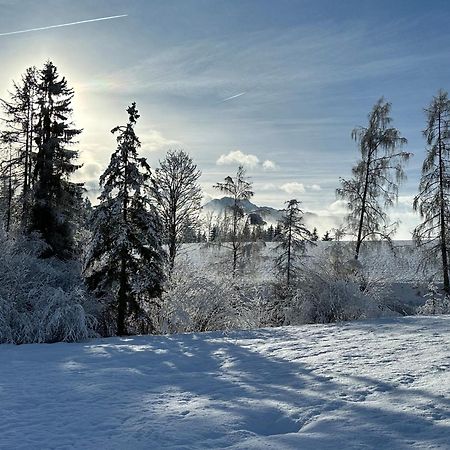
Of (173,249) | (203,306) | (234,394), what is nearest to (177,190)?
(173,249)

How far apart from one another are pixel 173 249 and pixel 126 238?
8563mm

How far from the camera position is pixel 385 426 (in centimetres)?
379

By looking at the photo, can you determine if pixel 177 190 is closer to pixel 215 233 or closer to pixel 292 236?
pixel 292 236

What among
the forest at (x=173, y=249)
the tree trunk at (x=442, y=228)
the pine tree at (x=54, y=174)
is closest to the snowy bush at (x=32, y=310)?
the forest at (x=173, y=249)

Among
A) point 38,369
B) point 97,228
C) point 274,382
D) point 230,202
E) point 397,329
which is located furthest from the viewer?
point 230,202

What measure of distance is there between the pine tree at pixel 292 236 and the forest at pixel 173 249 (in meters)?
0.05

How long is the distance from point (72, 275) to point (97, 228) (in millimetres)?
3342

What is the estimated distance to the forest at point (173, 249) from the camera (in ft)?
41.2

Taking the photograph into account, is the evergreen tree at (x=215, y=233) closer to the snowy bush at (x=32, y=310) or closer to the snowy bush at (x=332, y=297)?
the snowy bush at (x=332, y=297)

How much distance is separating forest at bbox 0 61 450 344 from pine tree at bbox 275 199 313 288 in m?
0.05

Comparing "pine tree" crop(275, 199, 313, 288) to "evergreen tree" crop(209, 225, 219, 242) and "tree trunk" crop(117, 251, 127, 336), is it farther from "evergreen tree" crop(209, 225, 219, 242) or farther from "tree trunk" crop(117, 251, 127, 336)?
"tree trunk" crop(117, 251, 127, 336)

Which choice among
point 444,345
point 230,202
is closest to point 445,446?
point 444,345

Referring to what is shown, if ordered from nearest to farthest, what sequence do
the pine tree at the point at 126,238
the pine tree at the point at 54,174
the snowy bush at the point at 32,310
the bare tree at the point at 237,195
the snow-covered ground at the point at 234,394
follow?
1. the snow-covered ground at the point at 234,394
2. the snowy bush at the point at 32,310
3. the pine tree at the point at 126,238
4. the pine tree at the point at 54,174
5. the bare tree at the point at 237,195

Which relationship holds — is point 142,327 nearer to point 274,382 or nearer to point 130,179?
point 130,179
